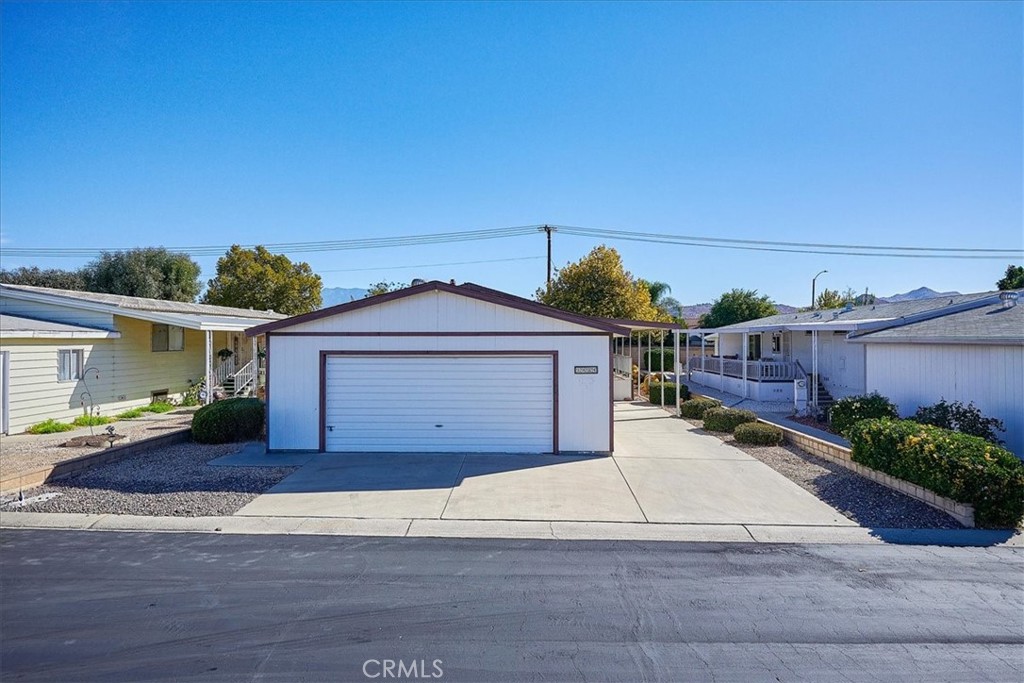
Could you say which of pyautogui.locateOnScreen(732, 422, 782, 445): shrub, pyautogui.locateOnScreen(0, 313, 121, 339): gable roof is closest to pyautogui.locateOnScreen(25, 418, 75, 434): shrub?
pyautogui.locateOnScreen(0, 313, 121, 339): gable roof

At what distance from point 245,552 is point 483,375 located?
6.30m

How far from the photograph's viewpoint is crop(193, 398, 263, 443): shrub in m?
13.1

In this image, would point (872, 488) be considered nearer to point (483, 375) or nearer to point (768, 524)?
point (768, 524)

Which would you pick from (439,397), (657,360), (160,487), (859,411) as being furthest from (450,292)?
(657,360)

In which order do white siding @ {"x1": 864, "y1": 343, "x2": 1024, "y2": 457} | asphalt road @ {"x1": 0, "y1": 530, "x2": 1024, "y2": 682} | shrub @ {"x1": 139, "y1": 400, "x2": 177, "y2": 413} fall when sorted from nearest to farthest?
asphalt road @ {"x1": 0, "y1": 530, "x2": 1024, "y2": 682}
white siding @ {"x1": 864, "y1": 343, "x2": 1024, "y2": 457}
shrub @ {"x1": 139, "y1": 400, "x2": 177, "y2": 413}

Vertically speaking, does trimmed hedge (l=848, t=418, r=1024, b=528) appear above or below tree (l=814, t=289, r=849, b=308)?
below

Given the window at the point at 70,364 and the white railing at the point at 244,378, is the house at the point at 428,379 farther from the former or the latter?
the white railing at the point at 244,378

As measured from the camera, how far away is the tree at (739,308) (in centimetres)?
4206

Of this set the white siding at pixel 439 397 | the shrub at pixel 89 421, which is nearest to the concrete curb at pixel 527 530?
the white siding at pixel 439 397

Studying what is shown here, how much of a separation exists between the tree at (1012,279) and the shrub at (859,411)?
22.7 meters

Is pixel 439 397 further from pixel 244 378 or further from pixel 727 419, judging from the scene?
pixel 244 378

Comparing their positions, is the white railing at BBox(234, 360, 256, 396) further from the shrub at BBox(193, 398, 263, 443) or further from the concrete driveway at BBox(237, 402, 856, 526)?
the concrete driveway at BBox(237, 402, 856, 526)

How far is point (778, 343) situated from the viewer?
995 inches

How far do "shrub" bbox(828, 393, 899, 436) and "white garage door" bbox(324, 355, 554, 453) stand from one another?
744cm
